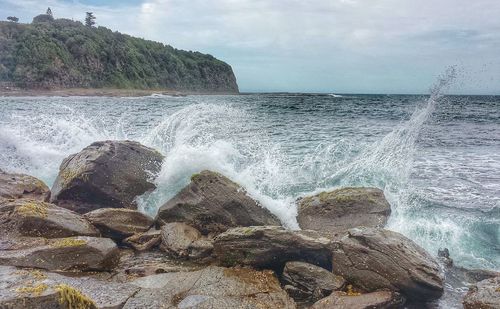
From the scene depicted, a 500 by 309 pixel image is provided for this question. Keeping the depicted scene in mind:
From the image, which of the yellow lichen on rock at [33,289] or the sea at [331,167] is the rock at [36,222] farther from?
the yellow lichen on rock at [33,289]

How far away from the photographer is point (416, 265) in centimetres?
890

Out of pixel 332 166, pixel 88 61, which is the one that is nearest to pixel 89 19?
pixel 88 61

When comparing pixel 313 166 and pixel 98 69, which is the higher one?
pixel 98 69

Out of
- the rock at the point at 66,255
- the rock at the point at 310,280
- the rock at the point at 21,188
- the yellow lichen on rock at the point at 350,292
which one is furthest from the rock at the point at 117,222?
the yellow lichen on rock at the point at 350,292

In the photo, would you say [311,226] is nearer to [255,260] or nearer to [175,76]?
[255,260]

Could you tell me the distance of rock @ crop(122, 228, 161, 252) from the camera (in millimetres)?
11106

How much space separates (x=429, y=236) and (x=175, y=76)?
433 feet

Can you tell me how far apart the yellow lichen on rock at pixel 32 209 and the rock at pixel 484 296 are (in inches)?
378

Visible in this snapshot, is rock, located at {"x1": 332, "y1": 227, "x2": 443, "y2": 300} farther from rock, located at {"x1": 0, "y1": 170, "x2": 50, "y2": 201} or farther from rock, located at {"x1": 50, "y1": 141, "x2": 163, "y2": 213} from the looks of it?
rock, located at {"x1": 0, "y1": 170, "x2": 50, "y2": 201}

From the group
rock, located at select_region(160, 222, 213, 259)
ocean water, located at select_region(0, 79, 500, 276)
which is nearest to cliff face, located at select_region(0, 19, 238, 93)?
ocean water, located at select_region(0, 79, 500, 276)

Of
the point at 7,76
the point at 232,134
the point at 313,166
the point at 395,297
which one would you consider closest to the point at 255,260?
the point at 395,297

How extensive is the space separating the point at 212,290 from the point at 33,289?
372 cm

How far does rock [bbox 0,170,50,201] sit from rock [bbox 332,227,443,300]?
9974 millimetres

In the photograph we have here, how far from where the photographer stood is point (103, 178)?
1329 centimetres
